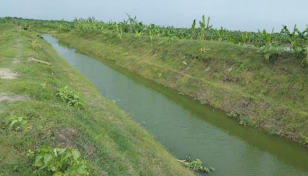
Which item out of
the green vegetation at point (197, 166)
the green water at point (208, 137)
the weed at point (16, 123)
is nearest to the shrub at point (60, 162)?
the weed at point (16, 123)

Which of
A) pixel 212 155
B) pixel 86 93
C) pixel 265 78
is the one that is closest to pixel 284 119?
pixel 265 78

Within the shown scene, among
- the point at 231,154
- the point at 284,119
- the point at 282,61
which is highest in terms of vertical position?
the point at 282,61

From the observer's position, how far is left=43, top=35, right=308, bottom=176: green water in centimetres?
1276

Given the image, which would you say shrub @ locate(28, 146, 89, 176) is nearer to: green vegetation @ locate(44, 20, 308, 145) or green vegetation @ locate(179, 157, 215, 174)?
green vegetation @ locate(179, 157, 215, 174)

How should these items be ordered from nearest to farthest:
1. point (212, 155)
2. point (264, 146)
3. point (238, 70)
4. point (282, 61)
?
point (212, 155)
point (264, 146)
point (282, 61)
point (238, 70)

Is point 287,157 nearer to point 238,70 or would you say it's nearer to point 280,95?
point 280,95

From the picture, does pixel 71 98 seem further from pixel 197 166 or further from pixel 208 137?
pixel 208 137

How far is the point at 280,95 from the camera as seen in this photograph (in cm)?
1848

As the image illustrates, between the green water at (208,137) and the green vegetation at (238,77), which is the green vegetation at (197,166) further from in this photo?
the green vegetation at (238,77)

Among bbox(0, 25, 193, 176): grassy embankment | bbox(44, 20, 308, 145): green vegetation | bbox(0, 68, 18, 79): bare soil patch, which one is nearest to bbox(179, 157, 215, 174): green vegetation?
bbox(0, 25, 193, 176): grassy embankment

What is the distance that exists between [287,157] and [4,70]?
1530 cm

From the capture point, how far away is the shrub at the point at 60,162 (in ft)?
17.9

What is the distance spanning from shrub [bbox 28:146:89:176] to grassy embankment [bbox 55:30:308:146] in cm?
1335

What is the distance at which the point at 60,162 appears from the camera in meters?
5.57
